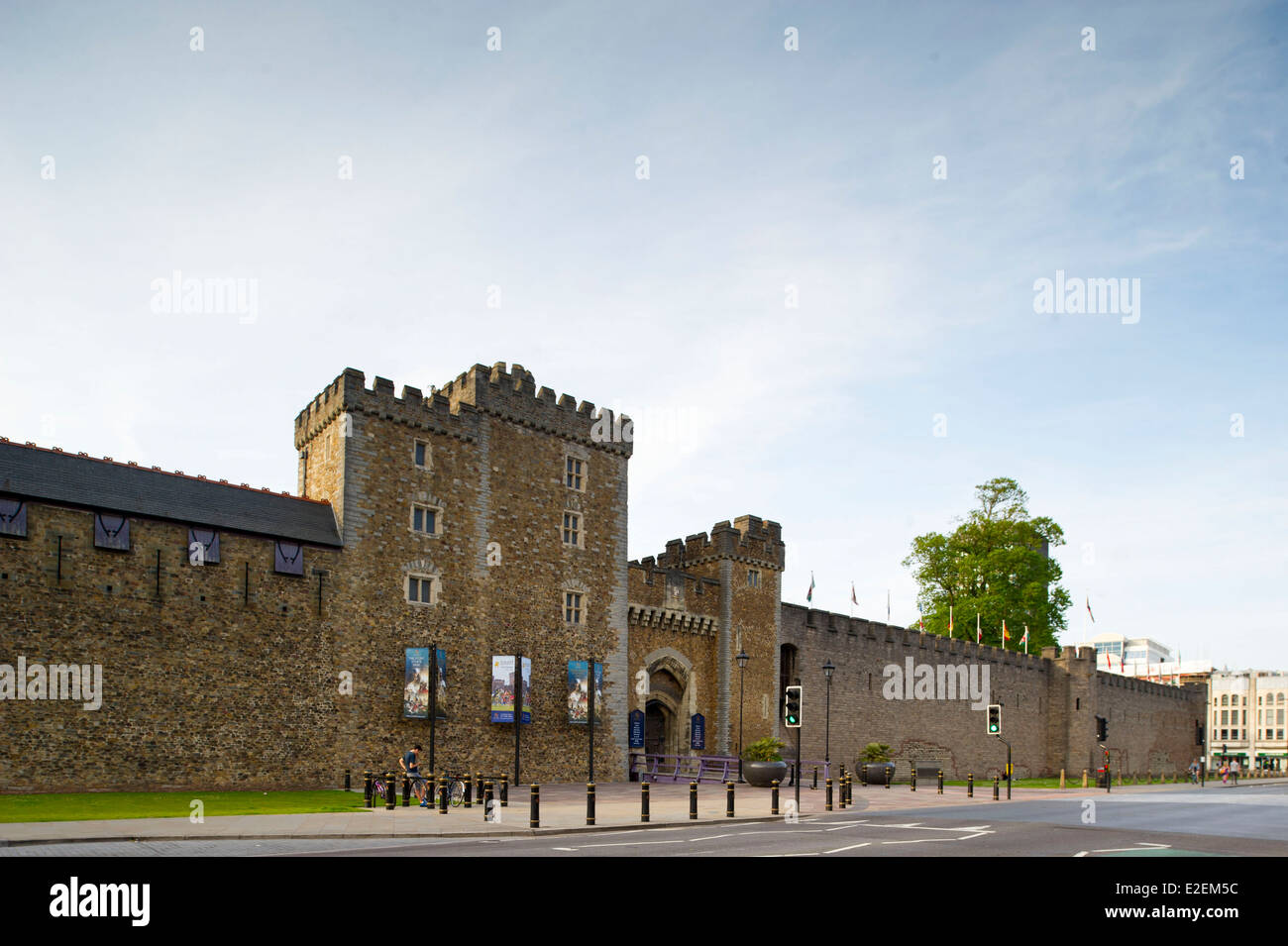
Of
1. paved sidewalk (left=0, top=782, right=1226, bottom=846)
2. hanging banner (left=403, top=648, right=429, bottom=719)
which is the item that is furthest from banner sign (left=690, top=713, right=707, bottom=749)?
hanging banner (left=403, top=648, right=429, bottom=719)

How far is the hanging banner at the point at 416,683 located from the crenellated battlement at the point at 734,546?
12.8m

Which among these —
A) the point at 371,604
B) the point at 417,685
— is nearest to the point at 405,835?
the point at 417,685

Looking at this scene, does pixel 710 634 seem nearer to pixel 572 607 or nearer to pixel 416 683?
pixel 572 607

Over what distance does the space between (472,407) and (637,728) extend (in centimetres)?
1348

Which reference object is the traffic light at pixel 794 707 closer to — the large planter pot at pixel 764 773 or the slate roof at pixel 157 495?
the large planter pot at pixel 764 773

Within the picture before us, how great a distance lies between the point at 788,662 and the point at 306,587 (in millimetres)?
23524

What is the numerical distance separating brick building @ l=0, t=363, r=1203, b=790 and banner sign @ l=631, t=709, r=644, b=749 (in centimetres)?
28

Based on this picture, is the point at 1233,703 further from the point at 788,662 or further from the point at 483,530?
the point at 483,530

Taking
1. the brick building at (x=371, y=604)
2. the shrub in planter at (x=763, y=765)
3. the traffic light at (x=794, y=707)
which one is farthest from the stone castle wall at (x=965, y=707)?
the traffic light at (x=794, y=707)

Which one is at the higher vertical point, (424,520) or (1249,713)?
(424,520)

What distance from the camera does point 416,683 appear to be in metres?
31.0

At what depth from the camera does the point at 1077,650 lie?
65000 mm
